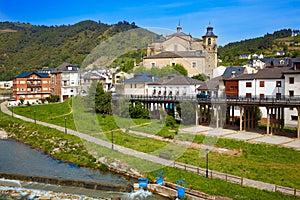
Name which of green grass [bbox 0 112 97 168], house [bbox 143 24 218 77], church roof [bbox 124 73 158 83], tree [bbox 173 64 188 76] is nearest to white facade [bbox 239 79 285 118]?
church roof [bbox 124 73 158 83]

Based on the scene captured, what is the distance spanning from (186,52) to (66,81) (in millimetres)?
27798

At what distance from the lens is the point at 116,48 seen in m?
29.1

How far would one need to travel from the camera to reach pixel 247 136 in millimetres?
38844

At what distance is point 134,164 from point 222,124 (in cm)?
2104

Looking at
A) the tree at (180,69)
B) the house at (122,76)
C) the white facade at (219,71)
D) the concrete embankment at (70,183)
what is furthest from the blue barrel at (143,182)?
the white facade at (219,71)

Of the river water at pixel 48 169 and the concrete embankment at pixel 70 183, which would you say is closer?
the concrete embankment at pixel 70 183

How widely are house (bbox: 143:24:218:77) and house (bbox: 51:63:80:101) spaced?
1615 cm

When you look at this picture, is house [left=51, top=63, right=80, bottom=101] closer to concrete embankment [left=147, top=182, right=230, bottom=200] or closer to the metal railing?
the metal railing

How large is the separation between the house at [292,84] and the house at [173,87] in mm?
13209

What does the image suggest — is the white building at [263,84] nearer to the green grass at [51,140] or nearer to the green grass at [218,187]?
the green grass at [51,140]

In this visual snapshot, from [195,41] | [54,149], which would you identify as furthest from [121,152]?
[195,41]

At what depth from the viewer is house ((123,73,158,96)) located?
53.9 m

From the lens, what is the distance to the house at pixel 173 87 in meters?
51.8

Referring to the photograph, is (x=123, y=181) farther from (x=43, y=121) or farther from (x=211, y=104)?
(x=43, y=121)
